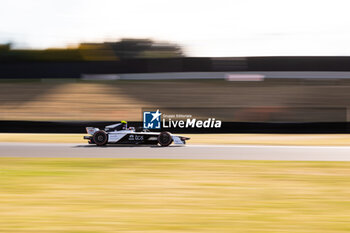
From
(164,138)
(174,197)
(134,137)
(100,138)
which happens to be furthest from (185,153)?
(174,197)

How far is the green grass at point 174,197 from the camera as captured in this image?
13.5 feet

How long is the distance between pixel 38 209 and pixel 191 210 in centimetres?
166

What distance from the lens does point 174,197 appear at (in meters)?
5.32

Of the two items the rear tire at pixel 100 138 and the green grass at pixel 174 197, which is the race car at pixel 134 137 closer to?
the rear tire at pixel 100 138

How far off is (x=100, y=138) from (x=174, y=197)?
6870mm

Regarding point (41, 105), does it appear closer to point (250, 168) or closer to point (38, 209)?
point (250, 168)

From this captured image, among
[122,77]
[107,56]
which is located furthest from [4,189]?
[107,56]

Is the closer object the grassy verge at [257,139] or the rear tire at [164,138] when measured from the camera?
the rear tire at [164,138]

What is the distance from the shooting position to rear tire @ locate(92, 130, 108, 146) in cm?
1184

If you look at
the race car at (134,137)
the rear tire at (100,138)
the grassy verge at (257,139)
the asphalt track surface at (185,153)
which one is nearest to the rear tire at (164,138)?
the race car at (134,137)

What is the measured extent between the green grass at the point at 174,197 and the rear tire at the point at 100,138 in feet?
11.8

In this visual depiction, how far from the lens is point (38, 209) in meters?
4.68

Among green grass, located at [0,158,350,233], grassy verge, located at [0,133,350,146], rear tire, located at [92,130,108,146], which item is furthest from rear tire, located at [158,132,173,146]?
green grass, located at [0,158,350,233]

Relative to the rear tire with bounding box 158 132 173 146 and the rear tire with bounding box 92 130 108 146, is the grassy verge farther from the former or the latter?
the rear tire with bounding box 92 130 108 146
